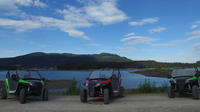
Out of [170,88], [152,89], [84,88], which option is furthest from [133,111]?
[152,89]

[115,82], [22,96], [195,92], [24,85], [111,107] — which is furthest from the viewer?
[115,82]

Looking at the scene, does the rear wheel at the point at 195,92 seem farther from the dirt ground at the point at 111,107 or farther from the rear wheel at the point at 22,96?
the rear wheel at the point at 22,96

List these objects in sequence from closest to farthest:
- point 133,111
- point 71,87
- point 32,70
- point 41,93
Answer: point 133,111 < point 41,93 < point 32,70 < point 71,87

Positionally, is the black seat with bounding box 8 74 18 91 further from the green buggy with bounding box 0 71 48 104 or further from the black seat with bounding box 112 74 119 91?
the black seat with bounding box 112 74 119 91

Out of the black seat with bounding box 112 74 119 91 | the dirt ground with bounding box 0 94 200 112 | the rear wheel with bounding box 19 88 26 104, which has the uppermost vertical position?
the black seat with bounding box 112 74 119 91

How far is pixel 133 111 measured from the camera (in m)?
7.71

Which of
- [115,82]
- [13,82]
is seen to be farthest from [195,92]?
[13,82]

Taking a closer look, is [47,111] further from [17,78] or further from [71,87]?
[71,87]

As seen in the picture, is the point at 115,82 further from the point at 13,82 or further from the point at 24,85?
the point at 13,82

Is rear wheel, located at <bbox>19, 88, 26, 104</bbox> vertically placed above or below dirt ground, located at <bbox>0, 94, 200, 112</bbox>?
above

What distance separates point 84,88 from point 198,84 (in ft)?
20.9

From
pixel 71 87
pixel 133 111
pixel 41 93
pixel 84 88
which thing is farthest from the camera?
pixel 71 87

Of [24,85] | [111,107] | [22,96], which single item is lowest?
[111,107]

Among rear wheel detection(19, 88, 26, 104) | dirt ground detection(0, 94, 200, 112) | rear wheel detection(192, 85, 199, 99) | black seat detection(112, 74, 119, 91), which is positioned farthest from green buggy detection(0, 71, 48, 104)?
rear wheel detection(192, 85, 199, 99)
